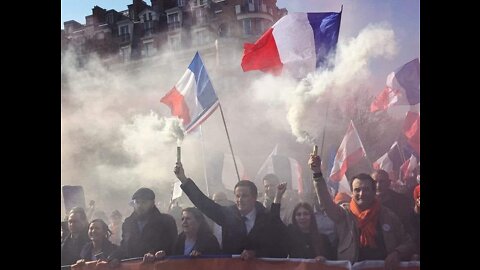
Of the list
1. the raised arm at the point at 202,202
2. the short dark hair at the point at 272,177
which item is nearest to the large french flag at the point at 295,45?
the short dark hair at the point at 272,177

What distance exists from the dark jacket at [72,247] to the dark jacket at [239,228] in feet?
4.13

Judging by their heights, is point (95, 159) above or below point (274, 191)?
above

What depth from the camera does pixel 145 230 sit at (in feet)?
21.8

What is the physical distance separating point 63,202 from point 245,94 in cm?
234

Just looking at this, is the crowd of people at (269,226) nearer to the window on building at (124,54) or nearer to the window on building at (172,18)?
the window on building at (124,54)

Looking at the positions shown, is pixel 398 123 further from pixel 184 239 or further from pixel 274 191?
pixel 184 239

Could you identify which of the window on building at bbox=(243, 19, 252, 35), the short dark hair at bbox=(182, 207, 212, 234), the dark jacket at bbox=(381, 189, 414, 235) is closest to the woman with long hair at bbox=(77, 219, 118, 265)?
the short dark hair at bbox=(182, 207, 212, 234)

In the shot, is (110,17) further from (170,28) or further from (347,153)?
(347,153)

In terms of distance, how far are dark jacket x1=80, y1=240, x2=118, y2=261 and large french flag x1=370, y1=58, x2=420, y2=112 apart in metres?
3.01

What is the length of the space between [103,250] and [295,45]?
9.52 feet

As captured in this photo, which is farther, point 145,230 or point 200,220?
point 145,230

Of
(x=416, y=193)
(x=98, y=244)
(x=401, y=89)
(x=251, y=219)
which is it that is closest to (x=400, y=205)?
(x=416, y=193)
